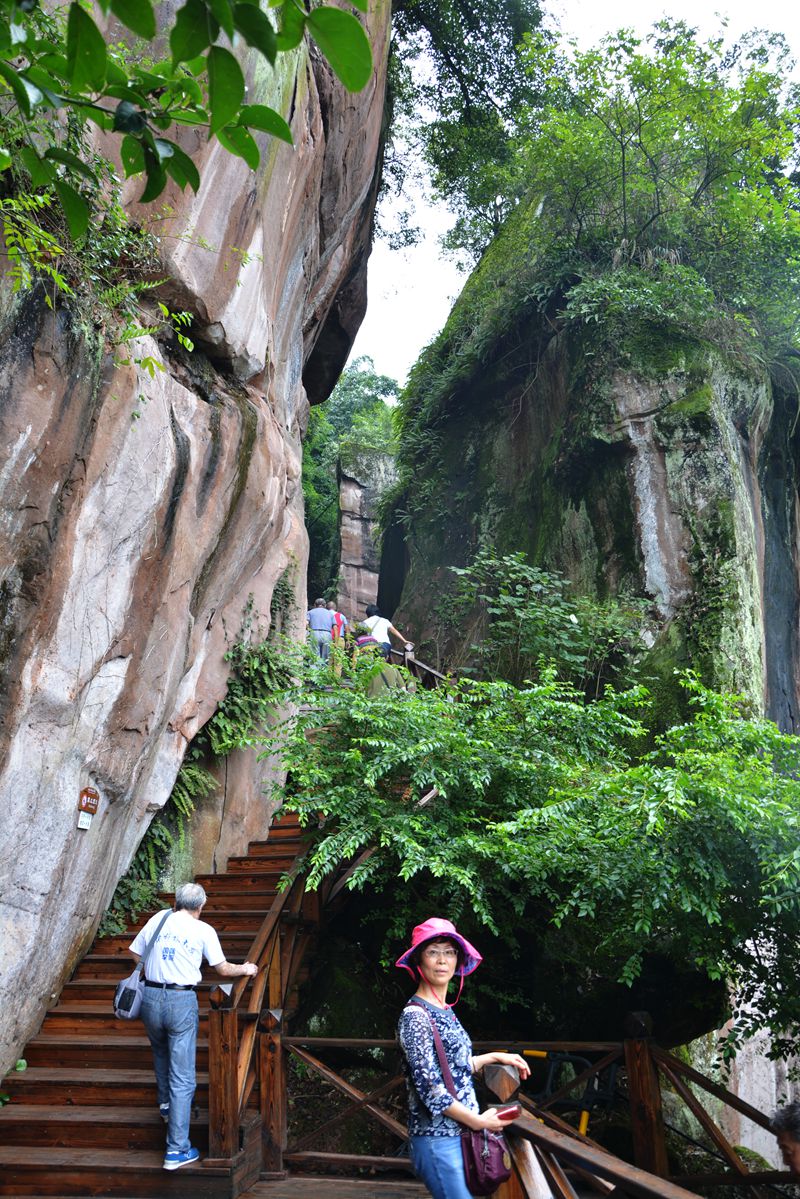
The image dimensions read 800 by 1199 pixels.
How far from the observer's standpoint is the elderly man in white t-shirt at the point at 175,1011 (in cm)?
490

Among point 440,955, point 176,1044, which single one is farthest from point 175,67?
point 176,1044

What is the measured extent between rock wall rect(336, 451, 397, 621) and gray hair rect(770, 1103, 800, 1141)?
70.5 ft

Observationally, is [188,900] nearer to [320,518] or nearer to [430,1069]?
[430,1069]

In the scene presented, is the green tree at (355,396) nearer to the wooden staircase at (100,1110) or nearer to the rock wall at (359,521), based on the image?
the rock wall at (359,521)

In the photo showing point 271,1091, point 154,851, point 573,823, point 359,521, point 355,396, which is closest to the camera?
point 271,1091

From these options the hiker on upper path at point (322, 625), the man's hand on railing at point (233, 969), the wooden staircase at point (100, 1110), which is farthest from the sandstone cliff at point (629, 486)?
the wooden staircase at point (100, 1110)

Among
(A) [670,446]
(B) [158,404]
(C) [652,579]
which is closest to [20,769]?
(B) [158,404]

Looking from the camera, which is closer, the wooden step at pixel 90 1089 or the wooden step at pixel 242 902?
the wooden step at pixel 90 1089

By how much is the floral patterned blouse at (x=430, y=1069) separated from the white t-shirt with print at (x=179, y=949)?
7.86 feet

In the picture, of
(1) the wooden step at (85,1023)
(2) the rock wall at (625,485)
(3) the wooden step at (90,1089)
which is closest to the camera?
(3) the wooden step at (90,1089)

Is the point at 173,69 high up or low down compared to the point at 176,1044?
up

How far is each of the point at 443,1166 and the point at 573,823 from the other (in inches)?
115

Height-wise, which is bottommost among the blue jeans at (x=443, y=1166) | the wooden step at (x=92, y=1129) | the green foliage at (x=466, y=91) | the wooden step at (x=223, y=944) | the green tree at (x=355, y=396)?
the wooden step at (x=92, y=1129)

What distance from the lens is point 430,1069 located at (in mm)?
2932
